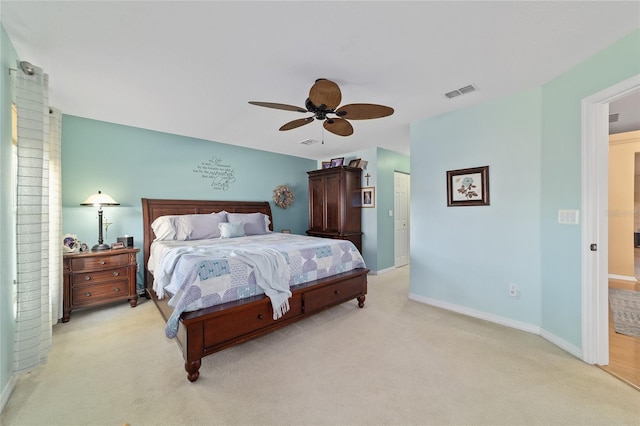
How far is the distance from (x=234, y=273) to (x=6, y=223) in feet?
5.16

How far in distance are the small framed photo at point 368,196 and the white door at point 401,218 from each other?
72cm

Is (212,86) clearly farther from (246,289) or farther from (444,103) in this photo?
(444,103)

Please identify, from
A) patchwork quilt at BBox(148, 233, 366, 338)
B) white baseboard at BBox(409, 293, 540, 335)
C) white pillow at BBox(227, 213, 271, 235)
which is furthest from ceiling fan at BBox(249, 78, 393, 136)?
white baseboard at BBox(409, 293, 540, 335)

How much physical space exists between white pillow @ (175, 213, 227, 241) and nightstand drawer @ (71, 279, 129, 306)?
34.8 inches

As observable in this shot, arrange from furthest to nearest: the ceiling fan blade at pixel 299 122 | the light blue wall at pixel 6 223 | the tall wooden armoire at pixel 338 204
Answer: the tall wooden armoire at pixel 338 204, the ceiling fan blade at pixel 299 122, the light blue wall at pixel 6 223

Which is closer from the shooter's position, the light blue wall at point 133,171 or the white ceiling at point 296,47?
the white ceiling at point 296,47

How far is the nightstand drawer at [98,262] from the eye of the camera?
118 inches

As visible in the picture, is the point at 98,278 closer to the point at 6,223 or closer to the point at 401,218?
the point at 6,223

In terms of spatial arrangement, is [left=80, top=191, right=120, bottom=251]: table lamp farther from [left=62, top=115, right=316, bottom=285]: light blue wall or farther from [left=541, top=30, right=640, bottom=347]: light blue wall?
[left=541, top=30, right=640, bottom=347]: light blue wall

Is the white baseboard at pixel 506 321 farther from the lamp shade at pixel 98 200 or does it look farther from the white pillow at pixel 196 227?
the lamp shade at pixel 98 200

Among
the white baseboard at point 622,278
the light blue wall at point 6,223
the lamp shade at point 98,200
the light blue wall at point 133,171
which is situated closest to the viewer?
the light blue wall at point 6,223

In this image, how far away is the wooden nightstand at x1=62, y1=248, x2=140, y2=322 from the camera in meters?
2.95

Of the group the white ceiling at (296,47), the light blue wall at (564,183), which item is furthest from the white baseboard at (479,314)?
the white ceiling at (296,47)

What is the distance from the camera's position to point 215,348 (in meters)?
2.08
